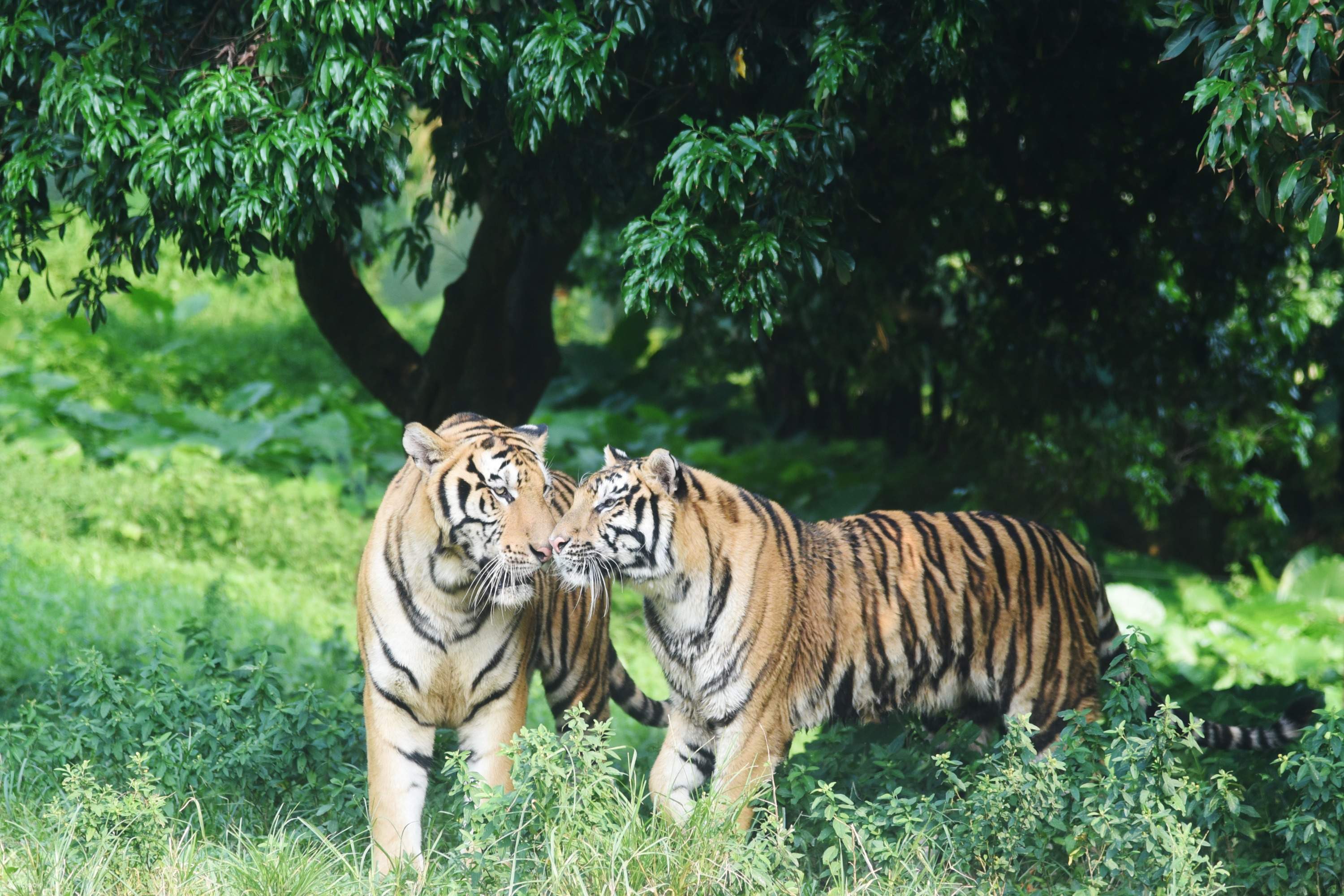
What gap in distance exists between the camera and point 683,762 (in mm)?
4109

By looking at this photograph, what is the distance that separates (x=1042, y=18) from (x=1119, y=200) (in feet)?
5.10

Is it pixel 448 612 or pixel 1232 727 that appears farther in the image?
pixel 1232 727

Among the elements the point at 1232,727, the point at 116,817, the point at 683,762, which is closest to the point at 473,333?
the point at 683,762

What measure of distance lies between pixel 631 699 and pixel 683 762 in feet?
3.03

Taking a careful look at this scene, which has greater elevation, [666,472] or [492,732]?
[666,472]

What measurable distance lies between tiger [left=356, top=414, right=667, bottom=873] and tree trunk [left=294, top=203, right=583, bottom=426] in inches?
78.7

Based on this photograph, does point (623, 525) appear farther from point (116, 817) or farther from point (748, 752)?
point (116, 817)

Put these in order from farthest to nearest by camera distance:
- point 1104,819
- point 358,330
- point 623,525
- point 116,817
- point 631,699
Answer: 1. point 358,330
2. point 631,699
3. point 623,525
4. point 116,817
5. point 1104,819

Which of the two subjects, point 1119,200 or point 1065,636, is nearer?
point 1065,636

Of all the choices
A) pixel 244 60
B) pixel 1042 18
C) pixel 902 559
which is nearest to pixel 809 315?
pixel 1042 18

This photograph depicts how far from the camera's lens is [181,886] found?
136 inches

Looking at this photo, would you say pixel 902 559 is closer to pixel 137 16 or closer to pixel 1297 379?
pixel 137 16

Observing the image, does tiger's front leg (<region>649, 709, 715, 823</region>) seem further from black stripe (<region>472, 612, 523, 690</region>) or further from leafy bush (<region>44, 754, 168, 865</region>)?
leafy bush (<region>44, 754, 168, 865</region>)

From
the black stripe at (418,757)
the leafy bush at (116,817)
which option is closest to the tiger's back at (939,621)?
the black stripe at (418,757)
